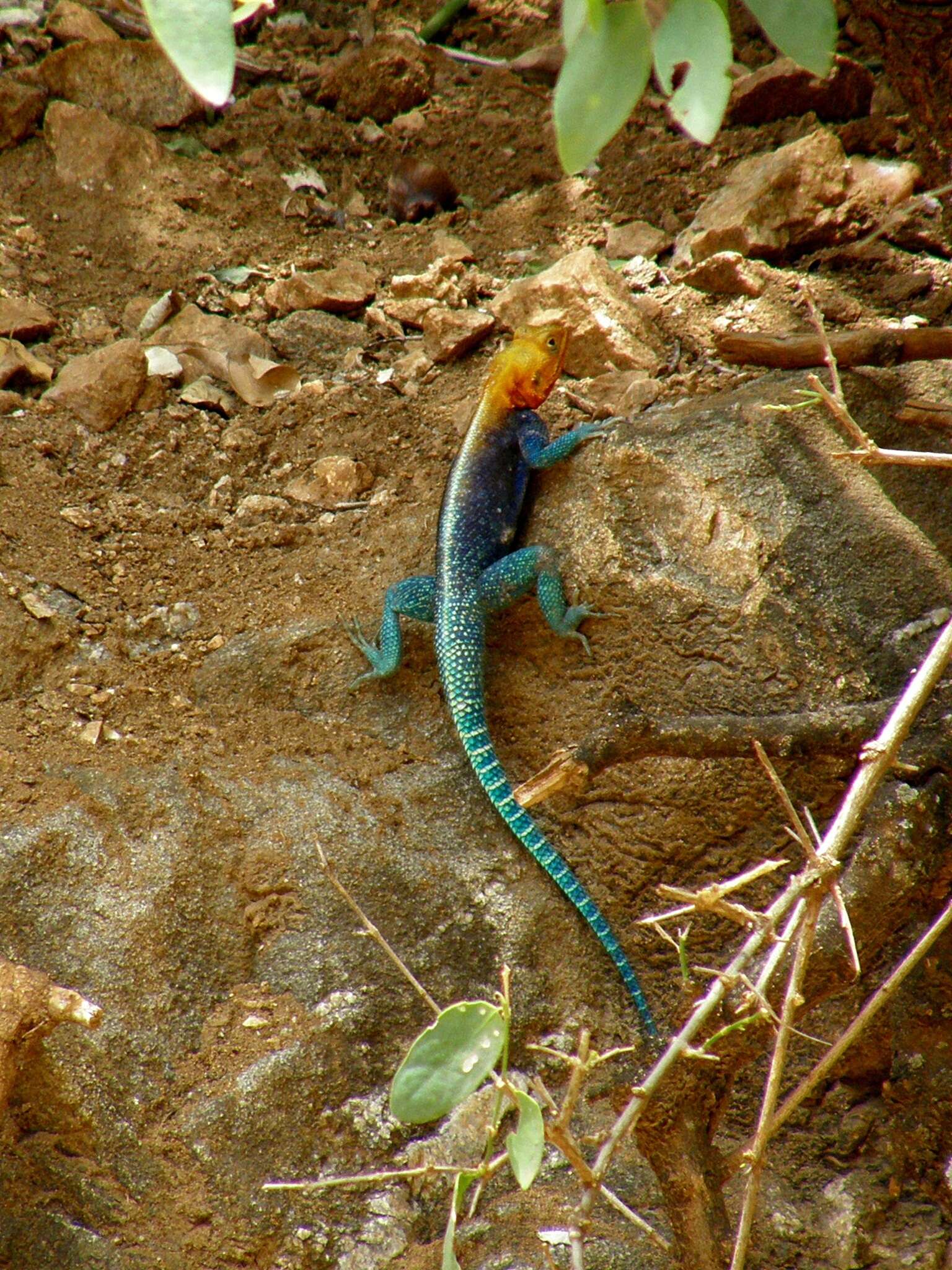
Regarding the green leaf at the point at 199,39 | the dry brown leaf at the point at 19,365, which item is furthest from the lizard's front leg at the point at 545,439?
the green leaf at the point at 199,39

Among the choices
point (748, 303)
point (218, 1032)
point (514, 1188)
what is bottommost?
point (514, 1188)

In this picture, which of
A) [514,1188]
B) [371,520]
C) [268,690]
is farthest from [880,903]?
[371,520]

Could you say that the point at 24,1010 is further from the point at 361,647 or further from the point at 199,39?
the point at 199,39

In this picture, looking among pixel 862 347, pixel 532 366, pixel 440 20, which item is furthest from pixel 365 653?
pixel 440 20

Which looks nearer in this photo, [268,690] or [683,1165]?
[683,1165]

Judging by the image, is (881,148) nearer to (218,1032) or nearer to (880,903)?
(880,903)

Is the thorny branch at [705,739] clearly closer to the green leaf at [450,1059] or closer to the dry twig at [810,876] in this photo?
the dry twig at [810,876]

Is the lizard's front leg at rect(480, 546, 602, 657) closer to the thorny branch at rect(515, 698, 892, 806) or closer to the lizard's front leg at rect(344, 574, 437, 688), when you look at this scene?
the lizard's front leg at rect(344, 574, 437, 688)
